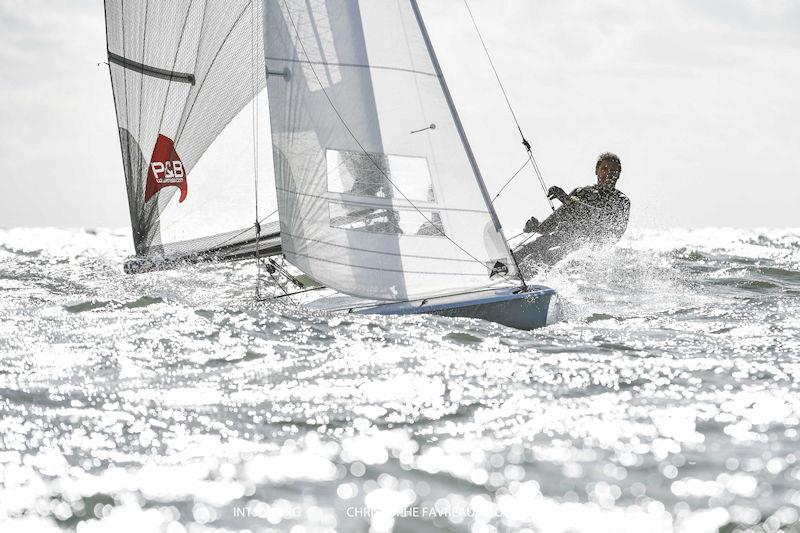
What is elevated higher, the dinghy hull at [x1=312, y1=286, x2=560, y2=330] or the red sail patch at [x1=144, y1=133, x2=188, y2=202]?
the red sail patch at [x1=144, y1=133, x2=188, y2=202]

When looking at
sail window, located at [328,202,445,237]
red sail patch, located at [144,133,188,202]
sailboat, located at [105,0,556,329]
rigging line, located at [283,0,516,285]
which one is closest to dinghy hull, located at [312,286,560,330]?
sailboat, located at [105,0,556,329]

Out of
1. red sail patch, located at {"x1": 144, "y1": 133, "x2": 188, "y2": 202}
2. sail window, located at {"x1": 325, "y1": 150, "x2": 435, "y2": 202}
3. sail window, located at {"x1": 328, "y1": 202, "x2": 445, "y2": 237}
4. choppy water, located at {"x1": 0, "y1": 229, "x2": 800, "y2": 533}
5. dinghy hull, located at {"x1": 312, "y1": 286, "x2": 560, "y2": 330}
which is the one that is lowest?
choppy water, located at {"x1": 0, "y1": 229, "x2": 800, "y2": 533}

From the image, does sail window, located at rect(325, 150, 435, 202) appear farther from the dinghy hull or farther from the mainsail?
the mainsail

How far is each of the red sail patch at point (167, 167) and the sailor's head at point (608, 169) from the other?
4.41m

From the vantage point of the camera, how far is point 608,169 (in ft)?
33.6

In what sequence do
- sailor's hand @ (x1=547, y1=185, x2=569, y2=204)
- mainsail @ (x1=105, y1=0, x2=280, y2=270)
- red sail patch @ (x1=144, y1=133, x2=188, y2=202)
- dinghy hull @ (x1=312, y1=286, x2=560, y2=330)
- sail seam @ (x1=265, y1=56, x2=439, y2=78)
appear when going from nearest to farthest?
dinghy hull @ (x1=312, y1=286, x2=560, y2=330), sail seam @ (x1=265, y1=56, x2=439, y2=78), mainsail @ (x1=105, y1=0, x2=280, y2=270), red sail patch @ (x1=144, y1=133, x2=188, y2=202), sailor's hand @ (x1=547, y1=185, x2=569, y2=204)

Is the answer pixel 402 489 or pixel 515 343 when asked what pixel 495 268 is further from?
pixel 402 489

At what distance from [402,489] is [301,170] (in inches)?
167

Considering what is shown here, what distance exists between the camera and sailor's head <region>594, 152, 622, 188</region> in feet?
33.6

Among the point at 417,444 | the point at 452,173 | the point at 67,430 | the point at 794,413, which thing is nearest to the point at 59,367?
the point at 67,430

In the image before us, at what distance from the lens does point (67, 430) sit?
4328mm

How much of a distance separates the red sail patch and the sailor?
11.7ft

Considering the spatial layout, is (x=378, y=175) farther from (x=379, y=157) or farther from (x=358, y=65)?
(x=358, y=65)

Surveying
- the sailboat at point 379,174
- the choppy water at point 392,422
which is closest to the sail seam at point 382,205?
the sailboat at point 379,174
